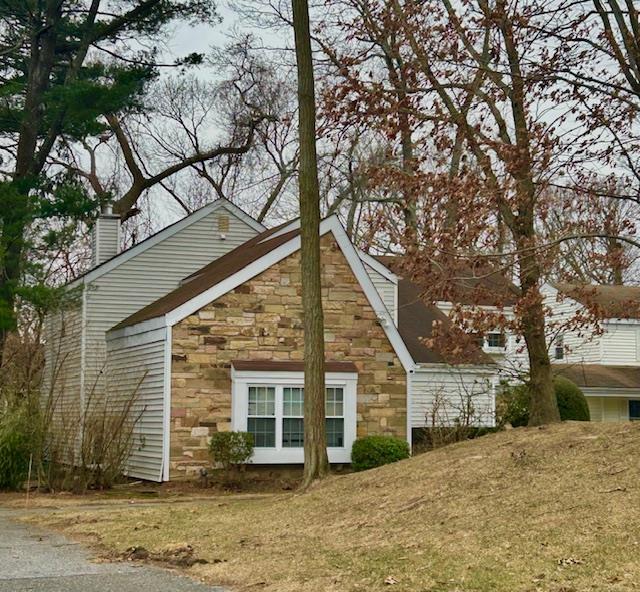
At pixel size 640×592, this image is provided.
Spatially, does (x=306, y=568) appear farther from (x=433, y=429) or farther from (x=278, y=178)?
(x=278, y=178)

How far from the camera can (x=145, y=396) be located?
827 inches

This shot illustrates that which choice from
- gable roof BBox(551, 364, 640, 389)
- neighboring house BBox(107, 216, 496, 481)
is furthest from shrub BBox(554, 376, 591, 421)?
gable roof BBox(551, 364, 640, 389)

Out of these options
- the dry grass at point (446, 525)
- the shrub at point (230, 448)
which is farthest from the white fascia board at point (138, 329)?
the dry grass at point (446, 525)

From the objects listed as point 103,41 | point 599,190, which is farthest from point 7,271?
point 599,190

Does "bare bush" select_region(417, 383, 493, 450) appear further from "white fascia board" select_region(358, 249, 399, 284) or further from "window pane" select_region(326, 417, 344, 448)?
"white fascia board" select_region(358, 249, 399, 284)

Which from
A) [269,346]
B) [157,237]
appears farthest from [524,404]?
[157,237]

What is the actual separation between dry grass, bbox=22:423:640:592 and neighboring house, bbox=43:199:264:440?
10.6m

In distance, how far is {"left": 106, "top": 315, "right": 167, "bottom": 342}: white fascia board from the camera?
20453 mm

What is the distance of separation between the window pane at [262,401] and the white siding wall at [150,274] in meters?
5.72

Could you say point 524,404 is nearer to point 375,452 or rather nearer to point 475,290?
point 375,452

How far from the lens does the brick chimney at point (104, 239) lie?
27312 mm

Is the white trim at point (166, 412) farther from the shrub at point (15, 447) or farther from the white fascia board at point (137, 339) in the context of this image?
the shrub at point (15, 447)

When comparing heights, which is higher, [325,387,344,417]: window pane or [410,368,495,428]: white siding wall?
[410,368,495,428]: white siding wall

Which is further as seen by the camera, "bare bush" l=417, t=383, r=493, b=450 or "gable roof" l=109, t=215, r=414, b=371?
"bare bush" l=417, t=383, r=493, b=450
